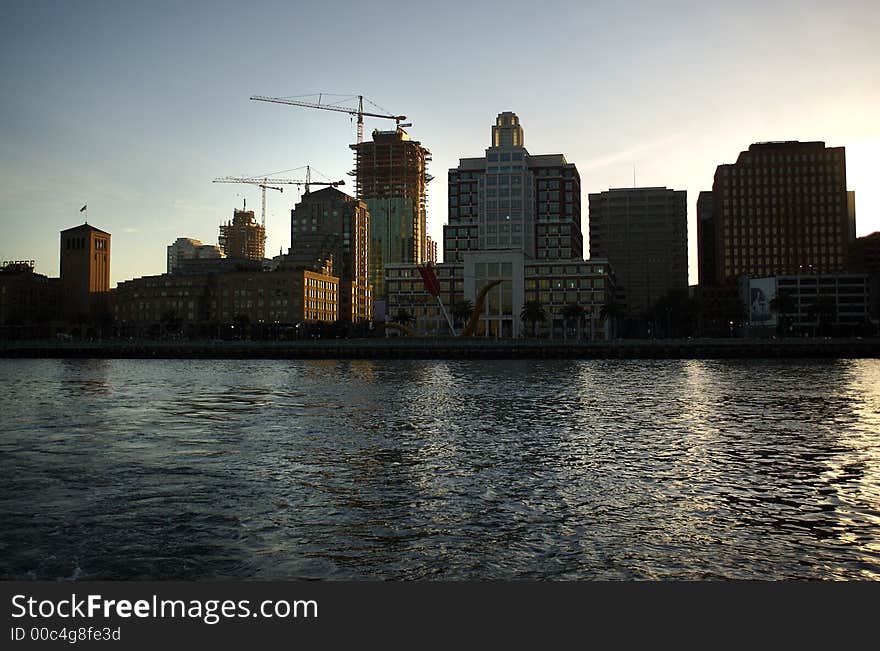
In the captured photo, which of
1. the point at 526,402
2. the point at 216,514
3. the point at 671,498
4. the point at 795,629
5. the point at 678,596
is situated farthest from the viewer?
the point at 526,402

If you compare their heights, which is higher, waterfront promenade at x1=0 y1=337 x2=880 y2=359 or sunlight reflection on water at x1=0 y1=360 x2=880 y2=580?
waterfront promenade at x1=0 y1=337 x2=880 y2=359

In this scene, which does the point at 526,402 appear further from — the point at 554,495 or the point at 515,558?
the point at 515,558

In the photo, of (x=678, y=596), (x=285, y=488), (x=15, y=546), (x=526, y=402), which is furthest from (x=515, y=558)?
(x=526, y=402)

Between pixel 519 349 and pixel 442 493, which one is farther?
pixel 519 349

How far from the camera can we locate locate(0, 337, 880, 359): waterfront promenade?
158875 mm

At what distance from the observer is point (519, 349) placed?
164125 millimetres

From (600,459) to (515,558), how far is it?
47.5 ft

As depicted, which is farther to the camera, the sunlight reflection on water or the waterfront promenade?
the waterfront promenade

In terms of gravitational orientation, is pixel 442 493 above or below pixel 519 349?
below

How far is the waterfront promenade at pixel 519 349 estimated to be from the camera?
521 ft

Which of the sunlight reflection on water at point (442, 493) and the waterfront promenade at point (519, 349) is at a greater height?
the waterfront promenade at point (519, 349)

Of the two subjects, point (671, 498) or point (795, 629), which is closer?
point (795, 629)

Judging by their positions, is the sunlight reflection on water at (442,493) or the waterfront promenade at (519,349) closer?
the sunlight reflection on water at (442,493)

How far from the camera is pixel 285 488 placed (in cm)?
2472
